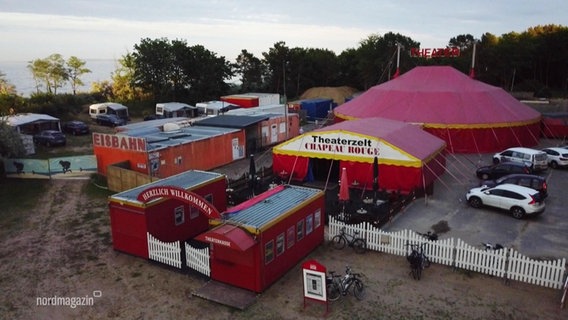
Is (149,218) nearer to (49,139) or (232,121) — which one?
(232,121)

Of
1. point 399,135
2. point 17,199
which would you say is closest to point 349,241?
point 399,135

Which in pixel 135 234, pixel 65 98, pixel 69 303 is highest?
pixel 65 98

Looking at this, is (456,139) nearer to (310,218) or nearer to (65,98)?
(310,218)

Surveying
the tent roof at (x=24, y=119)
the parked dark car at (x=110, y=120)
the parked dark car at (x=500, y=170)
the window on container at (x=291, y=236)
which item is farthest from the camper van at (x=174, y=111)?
the window on container at (x=291, y=236)

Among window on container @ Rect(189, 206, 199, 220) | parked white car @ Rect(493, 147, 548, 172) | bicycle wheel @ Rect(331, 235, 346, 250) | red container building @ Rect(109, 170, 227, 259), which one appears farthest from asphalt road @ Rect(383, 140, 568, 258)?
red container building @ Rect(109, 170, 227, 259)

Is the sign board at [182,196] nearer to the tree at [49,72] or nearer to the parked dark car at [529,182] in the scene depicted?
the parked dark car at [529,182]

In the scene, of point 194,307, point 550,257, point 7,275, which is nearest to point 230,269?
point 194,307
